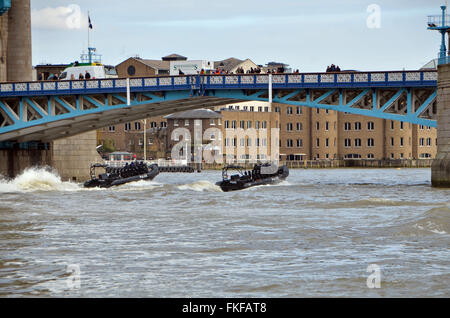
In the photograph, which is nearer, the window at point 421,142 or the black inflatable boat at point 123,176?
the black inflatable boat at point 123,176

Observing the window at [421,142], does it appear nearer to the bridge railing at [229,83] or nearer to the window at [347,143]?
the window at [347,143]

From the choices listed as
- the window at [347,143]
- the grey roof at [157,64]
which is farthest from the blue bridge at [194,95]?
the window at [347,143]

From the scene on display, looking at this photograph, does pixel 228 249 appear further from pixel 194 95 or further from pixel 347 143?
pixel 347 143

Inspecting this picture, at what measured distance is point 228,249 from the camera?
24.2m

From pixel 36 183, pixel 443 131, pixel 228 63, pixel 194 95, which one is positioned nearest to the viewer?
pixel 443 131

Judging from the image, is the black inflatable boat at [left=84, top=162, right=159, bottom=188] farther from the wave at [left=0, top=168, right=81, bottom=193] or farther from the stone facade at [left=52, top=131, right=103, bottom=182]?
the stone facade at [left=52, top=131, right=103, bottom=182]

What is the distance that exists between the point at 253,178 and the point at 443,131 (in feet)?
37.9

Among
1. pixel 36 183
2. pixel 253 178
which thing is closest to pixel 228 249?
pixel 253 178

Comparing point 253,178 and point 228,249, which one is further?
point 253,178

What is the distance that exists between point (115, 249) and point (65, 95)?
4361 centimetres

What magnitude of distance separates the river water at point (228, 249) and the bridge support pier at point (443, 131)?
39.5 feet

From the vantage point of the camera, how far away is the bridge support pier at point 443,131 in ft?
179

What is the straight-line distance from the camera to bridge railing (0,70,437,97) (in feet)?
190
